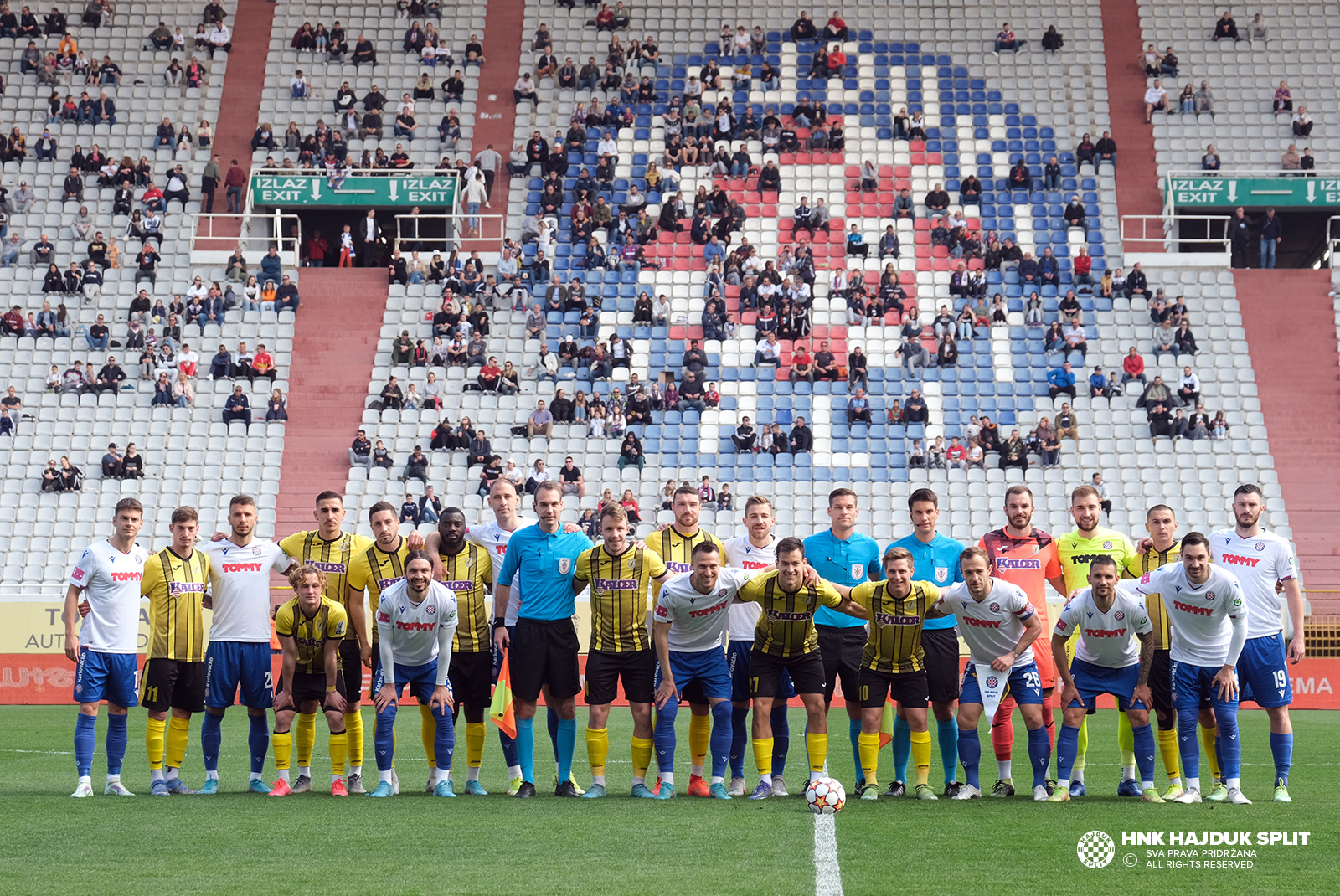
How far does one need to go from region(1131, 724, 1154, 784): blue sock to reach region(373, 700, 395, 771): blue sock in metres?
5.47

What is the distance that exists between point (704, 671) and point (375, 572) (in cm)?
266

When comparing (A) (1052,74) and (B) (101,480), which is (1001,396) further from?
(B) (101,480)

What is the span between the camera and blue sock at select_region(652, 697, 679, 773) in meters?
10.5

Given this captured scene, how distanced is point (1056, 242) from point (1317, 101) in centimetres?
889

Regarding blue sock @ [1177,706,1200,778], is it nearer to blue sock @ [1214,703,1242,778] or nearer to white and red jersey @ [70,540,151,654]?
blue sock @ [1214,703,1242,778]

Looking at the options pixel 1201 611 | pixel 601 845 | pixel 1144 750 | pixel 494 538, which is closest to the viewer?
pixel 601 845

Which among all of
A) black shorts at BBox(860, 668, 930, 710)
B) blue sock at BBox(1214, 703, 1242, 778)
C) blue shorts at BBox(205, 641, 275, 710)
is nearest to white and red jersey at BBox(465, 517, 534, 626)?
blue shorts at BBox(205, 641, 275, 710)

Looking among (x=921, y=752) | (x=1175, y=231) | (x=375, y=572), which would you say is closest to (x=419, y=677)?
(x=375, y=572)

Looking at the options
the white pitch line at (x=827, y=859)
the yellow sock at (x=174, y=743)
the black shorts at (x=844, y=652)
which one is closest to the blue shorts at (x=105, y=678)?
the yellow sock at (x=174, y=743)

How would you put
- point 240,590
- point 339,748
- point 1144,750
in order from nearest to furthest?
1. point 1144,750
2. point 339,748
3. point 240,590

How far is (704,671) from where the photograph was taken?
1068cm

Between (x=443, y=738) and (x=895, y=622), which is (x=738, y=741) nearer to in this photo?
(x=895, y=622)

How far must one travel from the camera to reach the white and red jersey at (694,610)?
10438mm

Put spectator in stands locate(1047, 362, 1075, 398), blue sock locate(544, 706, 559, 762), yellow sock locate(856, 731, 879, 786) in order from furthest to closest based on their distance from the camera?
spectator in stands locate(1047, 362, 1075, 398) → blue sock locate(544, 706, 559, 762) → yellow sock locate(856, 731, 879, 786)
